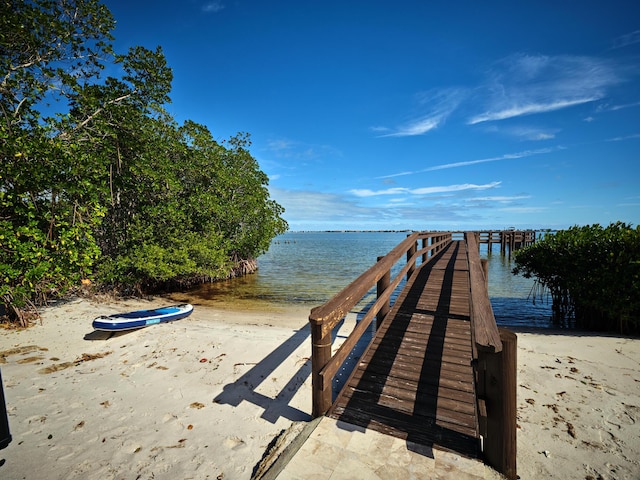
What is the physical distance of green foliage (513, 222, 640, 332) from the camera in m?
6.89

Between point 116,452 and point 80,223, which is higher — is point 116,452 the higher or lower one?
the lower one

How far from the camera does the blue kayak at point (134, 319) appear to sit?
6.60m

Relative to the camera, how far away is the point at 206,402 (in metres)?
4.16

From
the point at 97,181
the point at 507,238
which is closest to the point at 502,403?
the point at 97,181

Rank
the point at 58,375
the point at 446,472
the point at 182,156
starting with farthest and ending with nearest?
the point at 182,156 → the point at 58,375 → the point at 446,472

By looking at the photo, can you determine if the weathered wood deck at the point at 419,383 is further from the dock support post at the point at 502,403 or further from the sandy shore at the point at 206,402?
the sandy shore at the point at 206,402

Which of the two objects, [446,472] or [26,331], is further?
[26,331]

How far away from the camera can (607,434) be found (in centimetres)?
324

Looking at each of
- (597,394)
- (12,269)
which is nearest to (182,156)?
(12,269)

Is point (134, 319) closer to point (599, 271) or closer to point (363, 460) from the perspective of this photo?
point (363, 460)

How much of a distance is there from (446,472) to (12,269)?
9.03 metres

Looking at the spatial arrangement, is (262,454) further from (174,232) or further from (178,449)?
(174,232)

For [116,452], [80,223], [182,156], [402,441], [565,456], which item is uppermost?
[182,156]

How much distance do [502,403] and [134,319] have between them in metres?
7.76
